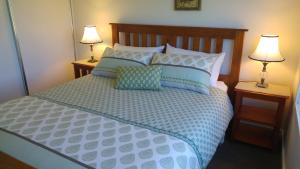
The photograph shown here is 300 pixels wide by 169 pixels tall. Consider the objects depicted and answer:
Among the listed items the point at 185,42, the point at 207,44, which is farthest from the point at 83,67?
the point at 207,44

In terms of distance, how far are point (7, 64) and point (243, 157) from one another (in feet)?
9.47

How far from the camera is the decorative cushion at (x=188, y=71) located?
211 cm

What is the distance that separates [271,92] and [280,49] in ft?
1.50

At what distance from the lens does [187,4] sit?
2.56 meters

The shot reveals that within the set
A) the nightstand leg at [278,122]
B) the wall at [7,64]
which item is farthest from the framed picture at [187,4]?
the wall at [7,64]

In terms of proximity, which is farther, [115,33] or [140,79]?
[115,33]

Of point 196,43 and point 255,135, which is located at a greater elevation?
point 196,43

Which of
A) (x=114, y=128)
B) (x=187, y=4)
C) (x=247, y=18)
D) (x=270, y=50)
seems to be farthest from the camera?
(x=187, y=4)

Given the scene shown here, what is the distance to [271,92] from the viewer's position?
83.1 inches

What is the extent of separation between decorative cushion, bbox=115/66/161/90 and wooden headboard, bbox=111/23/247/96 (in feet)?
2.15

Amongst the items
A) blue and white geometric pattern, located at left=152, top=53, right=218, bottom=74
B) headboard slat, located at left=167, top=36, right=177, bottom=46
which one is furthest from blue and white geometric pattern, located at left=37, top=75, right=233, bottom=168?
headboard slat, located at left=167, top=36, right=177, bottom=46

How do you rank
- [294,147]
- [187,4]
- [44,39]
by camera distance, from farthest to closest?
[44,39] → [187,4] → [294,147]

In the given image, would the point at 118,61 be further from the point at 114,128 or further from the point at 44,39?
the point at 44,39

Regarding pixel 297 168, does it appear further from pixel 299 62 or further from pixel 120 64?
pixel 120 64
